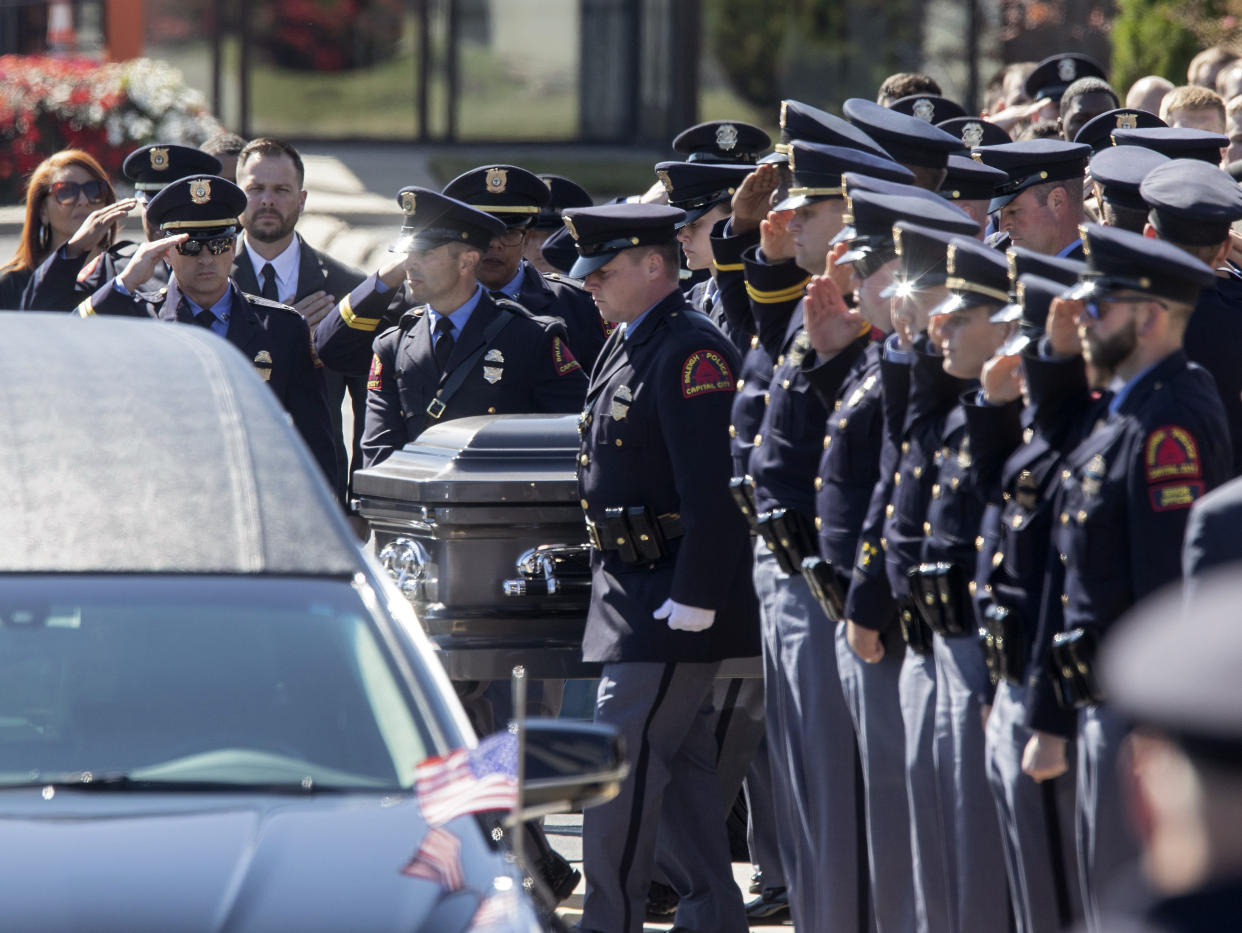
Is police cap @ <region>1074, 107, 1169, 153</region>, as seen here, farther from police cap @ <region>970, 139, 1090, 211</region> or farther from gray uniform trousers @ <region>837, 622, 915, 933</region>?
gray uniform trousers @ <region>837, 622, 915, 933</region>

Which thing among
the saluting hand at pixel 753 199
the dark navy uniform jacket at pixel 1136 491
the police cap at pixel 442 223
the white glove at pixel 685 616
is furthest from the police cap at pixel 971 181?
the dark navy uniform jacket at pixel 1136 491

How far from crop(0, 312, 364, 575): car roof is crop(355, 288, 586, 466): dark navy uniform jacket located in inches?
100

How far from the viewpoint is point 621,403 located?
533 centimetres

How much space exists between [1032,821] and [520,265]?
3.94m

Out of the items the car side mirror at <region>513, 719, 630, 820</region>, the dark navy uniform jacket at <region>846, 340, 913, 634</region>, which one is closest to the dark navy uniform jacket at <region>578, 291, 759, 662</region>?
the dark navy uniform jacket at <region>846, 340, 913, 634</region>

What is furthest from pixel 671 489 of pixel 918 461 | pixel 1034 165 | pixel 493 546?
pixel 1034 165

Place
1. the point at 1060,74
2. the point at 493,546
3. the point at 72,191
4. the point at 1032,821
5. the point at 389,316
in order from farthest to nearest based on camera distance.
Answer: the point at 1060,74
the point at 72,191
the point at 389,316
the point at 493,546
the point at 1032,821

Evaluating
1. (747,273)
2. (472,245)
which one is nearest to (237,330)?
(472,245)

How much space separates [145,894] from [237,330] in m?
Answer: 4.23

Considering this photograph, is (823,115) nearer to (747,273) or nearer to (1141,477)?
(747,273)

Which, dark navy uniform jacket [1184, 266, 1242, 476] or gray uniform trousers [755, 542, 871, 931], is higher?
dark navy uniform jacket [1184, 266, 1242, 476]

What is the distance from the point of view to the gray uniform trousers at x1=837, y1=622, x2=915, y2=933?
4.52 metres

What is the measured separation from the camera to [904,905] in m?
4.59

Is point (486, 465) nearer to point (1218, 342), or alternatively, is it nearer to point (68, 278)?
point (1218, 342)
